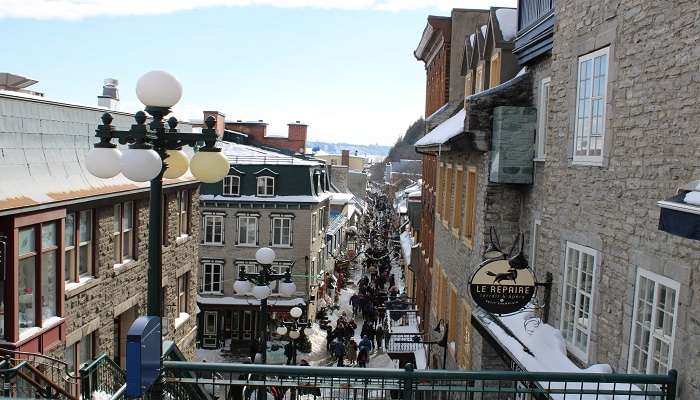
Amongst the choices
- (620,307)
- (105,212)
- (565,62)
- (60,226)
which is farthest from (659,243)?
(105,212)

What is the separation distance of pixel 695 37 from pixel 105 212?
11.8m

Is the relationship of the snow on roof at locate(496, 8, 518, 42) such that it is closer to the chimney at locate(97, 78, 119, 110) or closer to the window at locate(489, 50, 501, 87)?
the window at locate(489, 50, 501, 87)

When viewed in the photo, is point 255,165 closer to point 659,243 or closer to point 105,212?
point 105,212

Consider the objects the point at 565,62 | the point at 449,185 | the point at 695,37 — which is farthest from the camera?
the point at 449,185

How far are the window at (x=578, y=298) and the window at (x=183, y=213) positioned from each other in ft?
43.9

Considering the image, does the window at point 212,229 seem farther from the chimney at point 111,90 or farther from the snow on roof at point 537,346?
the snow on roof at point 537,346


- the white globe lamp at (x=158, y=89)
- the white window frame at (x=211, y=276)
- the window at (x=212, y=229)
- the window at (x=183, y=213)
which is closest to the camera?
the white globe lamp at (x=158, y=89)

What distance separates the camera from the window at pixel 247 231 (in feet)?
105

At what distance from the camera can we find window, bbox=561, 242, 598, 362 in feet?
24.6

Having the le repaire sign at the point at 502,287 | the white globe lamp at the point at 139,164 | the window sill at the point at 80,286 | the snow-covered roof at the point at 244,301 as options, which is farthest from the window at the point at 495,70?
the snow-covered roof at the point at 244,301

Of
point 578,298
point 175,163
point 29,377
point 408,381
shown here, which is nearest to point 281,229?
point 29,377

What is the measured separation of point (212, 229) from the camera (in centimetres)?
3234

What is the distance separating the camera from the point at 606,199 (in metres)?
7.03

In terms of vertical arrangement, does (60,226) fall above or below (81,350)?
above
